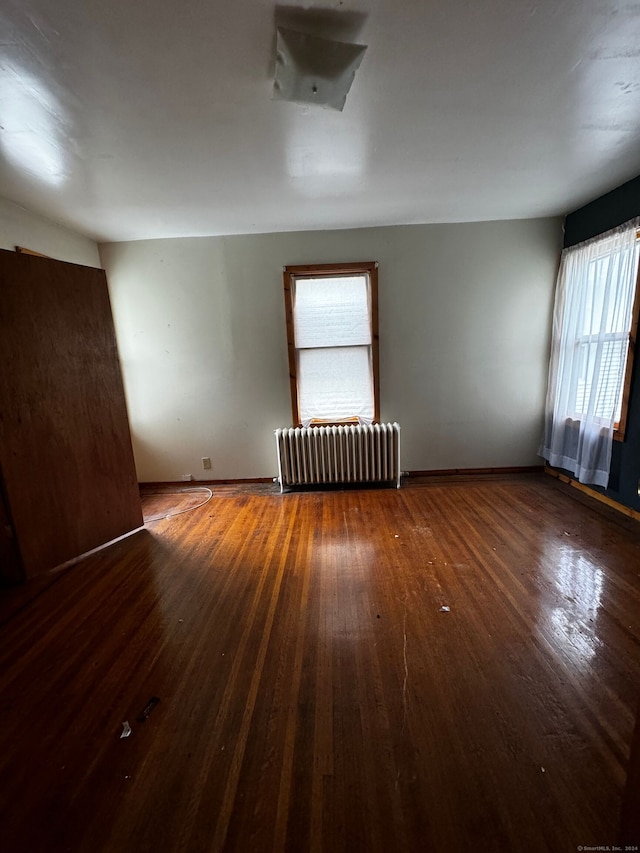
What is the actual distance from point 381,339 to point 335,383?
66 centimetres

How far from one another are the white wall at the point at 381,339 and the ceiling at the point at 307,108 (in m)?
0.59

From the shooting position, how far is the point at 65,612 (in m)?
1.82

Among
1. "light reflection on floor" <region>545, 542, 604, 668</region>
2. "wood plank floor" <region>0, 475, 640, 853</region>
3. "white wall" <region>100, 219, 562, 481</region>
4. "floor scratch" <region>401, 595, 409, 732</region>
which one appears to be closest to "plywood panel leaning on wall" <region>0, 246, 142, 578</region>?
"wood plank floor" <region>0, 475, 640, 853</region>

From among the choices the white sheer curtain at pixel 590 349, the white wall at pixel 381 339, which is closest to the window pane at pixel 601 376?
the white sheer curtain at pixel 590 349

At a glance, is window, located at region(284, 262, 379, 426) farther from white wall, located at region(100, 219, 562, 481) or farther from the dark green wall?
the dark green wall

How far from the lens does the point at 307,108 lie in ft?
5.12

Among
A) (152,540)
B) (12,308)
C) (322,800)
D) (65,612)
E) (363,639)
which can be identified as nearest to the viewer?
(322,800)

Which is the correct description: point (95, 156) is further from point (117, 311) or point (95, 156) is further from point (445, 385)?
point (445, 385)

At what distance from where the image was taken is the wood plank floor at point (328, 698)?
37.6 inches

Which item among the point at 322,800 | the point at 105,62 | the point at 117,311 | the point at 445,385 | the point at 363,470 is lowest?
the point at 322,800

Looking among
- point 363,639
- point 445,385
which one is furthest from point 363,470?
point 363,639

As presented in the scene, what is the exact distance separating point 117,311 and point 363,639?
369 cm

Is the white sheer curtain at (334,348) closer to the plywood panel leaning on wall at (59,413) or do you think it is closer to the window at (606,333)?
the plywood panel leaning on wall at (59,413)

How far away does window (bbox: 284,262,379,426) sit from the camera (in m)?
3.36
